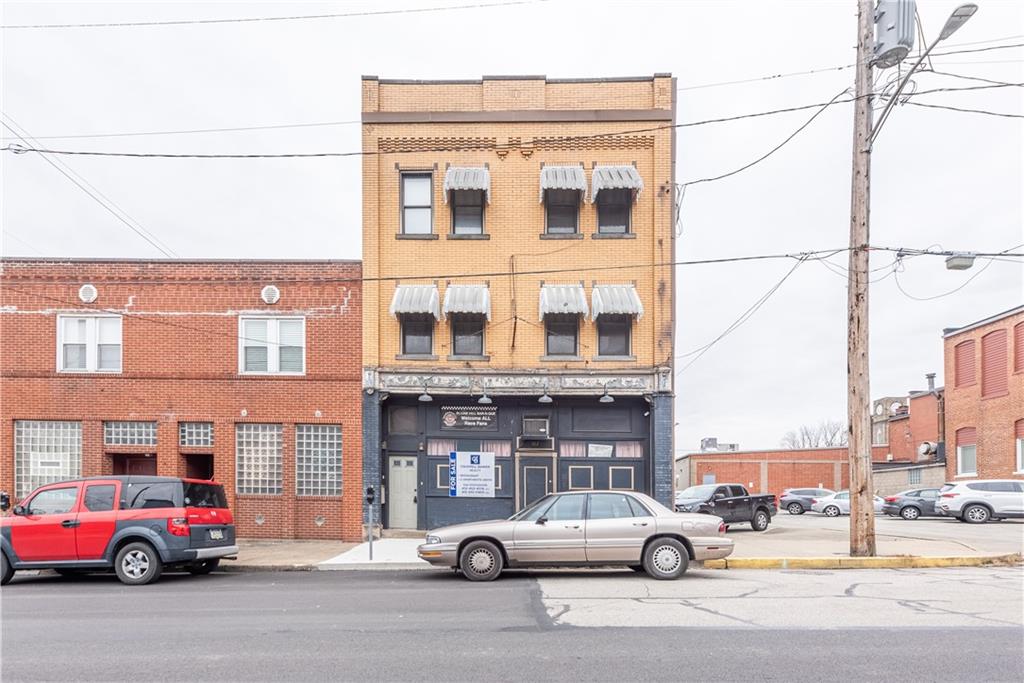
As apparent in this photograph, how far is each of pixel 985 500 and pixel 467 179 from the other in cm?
2069

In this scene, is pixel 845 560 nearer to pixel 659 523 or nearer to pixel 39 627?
pixel 659 523

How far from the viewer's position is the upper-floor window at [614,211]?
19859 millimetres

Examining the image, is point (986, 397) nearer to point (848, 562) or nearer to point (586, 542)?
point (848, 562)

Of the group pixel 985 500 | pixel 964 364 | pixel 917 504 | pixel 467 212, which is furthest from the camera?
pixel 964 364

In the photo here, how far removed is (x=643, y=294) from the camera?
19656 millimetres

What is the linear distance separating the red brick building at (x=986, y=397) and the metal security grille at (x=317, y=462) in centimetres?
2690

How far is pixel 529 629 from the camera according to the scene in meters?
8.83

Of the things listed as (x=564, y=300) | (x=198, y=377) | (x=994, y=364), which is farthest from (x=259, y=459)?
(x=994, y=364)

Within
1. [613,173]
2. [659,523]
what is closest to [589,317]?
[613,173]

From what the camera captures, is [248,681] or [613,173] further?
[613,173]

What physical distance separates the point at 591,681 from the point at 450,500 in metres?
13.4

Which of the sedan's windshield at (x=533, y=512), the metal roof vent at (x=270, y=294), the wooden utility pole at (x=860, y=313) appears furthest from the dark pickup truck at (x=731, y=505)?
the metal roof vent at (x=270, y=294)

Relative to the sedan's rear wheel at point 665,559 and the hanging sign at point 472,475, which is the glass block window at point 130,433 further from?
the sedan's rear wheel at point 665,559

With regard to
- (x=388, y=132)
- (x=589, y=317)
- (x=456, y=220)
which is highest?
(x=388, y=132)
